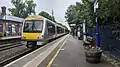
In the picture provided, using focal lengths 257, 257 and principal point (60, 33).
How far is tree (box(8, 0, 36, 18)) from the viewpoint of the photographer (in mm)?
101312

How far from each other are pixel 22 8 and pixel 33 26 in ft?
262

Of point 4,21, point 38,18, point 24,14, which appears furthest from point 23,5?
point 38,18

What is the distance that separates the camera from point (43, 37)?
2411cm

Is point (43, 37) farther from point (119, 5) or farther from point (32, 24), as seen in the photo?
point (119, 5)

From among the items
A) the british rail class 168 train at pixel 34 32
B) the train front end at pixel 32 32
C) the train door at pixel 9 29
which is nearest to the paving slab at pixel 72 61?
the british rail class 168 train at pixel 34 32

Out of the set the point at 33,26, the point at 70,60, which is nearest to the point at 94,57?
the point at 70,60

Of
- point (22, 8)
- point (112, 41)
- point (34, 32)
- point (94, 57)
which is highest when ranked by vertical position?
point (22, 8)

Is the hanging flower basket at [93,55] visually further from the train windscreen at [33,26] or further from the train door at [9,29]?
the train door at [9,29]

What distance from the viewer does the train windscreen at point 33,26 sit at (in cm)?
2446

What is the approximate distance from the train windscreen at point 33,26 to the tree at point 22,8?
7746cm

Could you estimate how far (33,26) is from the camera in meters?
24.7

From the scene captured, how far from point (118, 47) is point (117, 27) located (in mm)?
1129

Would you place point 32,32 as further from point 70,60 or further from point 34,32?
point 70,60

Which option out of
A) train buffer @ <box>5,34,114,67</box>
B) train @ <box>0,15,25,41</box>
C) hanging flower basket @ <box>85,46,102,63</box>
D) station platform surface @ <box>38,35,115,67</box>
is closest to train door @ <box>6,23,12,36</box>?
train @ <box>0,15,25,41</box>
